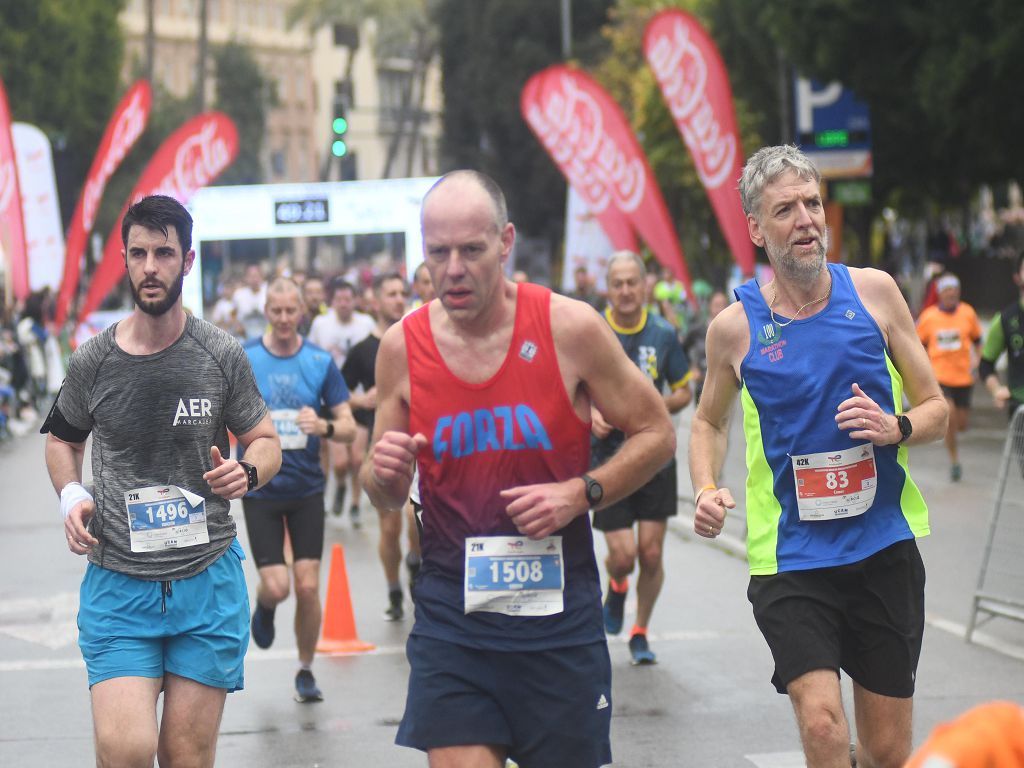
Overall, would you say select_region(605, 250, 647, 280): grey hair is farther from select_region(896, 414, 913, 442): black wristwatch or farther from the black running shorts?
select_region(896, 414, 913, 442): black wristwatch

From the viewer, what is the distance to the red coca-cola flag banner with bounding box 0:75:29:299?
27.0 meters

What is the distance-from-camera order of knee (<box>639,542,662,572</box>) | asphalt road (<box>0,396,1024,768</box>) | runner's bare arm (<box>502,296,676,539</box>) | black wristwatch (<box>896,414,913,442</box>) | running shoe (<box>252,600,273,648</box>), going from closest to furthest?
runner's bare arm (<box>502,296,676,539</box>) → black wristwatch (<box>896,414,913,442</box>) → asphalt road (<box>0,396,1024,768</box>) → running shoe (<box>252,600,273,648</box>) → knee (<box>639,542,662,572</box>)

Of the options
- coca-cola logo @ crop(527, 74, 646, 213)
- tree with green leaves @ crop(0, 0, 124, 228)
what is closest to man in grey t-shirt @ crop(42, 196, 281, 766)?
coca-cola logo @ crop(527, 74, 646, 213)

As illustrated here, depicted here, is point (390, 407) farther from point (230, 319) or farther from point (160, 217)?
point (230, 319)

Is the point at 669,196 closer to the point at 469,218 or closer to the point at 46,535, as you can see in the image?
the point at 46,535

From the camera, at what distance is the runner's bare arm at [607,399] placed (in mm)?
4355

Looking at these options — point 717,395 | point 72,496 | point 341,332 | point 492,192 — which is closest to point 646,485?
point 717,395

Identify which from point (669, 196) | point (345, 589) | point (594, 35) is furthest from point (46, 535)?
point (594, 35)

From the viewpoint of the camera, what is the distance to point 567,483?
4.31 metres

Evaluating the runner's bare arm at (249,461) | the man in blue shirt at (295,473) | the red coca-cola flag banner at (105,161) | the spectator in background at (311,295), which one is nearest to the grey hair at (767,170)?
the runner's bare arm at (249,461)

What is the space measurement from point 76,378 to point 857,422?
2.34 meters

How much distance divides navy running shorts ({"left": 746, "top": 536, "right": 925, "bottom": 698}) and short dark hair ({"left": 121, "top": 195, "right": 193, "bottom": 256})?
2.08m

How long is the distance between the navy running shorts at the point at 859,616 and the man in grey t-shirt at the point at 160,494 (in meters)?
1.63

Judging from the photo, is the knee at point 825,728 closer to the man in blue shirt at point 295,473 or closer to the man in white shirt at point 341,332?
the man in blue shirt at point 295,473
